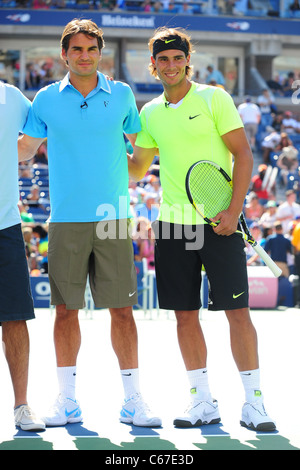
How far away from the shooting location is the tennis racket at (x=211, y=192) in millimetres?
4398

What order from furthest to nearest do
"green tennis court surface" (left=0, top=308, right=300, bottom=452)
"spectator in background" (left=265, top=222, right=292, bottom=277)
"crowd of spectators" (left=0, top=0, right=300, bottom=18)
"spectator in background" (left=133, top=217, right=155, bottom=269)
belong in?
"crowd of spectators" (left=0, top=0, right=300, bottom=18) < "spectator in background" (left=265, top=222, right=292, bottom=277) < "spectator in background" (left=133, top=217, right=155, bottom=269) < "green tennis court surface" (left=0, top=308, right=300, bottom=452)

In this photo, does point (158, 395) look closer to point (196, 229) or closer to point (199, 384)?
point (199, 384)

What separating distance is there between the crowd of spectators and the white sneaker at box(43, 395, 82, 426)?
2762 cm

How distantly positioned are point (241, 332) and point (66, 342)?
0.99m

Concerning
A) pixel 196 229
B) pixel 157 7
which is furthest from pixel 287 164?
pixel 196 229

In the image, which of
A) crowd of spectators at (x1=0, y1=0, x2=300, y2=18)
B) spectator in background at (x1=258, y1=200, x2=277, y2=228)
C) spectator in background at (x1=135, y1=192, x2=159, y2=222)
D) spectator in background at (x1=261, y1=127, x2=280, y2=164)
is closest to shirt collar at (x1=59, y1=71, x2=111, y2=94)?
spectator in background at (x1=135, y1=192, x2=159, y2=222)

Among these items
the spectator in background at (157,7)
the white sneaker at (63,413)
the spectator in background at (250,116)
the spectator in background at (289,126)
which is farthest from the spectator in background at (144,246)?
the spectator in background at (157,7)

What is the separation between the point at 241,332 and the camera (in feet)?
14.7

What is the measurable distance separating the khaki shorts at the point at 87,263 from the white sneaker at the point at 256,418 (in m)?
0.89

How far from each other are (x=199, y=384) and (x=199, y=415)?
188 millimetres

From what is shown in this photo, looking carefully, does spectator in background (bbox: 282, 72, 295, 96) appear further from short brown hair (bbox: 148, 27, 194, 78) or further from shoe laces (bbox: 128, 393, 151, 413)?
shoe laces (bbox: 128, 393, 151, 413)

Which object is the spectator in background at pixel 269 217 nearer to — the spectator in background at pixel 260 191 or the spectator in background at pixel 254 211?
the spectator in background at pixel 254 211

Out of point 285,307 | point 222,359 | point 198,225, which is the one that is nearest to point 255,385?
point 198,225

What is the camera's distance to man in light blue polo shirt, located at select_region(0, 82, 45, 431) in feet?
14.3
